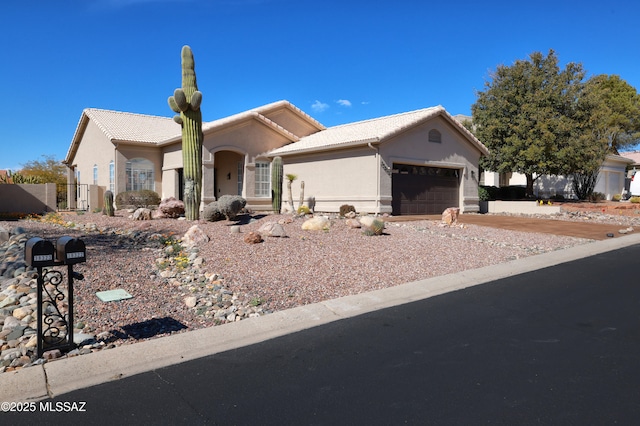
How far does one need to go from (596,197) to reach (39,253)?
124 feet

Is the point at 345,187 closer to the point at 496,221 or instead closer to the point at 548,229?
the point at 496,221

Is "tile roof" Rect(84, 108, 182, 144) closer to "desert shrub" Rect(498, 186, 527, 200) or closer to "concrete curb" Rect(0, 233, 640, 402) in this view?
"concrete curb" Rect(0, 233, 640, 402)

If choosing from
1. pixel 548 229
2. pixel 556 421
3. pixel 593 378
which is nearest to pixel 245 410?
pixel 556 421

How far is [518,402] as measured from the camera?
3783 millimetres

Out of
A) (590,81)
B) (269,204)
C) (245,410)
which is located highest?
(590,81)

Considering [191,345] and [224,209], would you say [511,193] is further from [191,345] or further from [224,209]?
[191,345]

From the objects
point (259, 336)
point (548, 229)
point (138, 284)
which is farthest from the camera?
point (548, 229)

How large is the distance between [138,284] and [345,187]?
44.8 ft

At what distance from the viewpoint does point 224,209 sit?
14.0 m

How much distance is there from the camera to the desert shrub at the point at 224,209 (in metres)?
14.0

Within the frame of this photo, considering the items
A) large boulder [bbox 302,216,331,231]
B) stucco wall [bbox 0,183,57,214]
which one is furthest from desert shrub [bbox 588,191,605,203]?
stucco wall [bbox 0,183,57,214]

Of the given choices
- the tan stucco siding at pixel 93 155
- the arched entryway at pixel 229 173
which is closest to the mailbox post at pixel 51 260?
the arched entryway at pixel 229 173

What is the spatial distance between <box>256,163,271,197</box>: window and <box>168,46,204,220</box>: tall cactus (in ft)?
21.9

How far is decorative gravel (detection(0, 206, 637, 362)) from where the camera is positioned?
6312 mm
